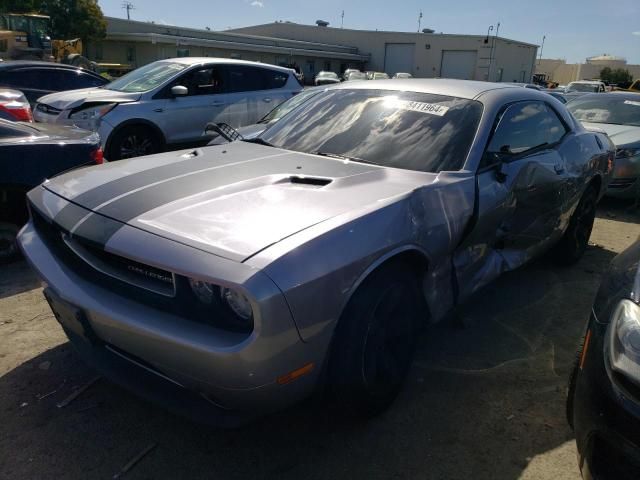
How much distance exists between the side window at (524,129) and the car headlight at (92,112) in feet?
18.1

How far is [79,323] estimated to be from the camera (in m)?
2.13

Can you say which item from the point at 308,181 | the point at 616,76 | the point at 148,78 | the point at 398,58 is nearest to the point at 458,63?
the point at 398,58

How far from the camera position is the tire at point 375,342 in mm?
2080

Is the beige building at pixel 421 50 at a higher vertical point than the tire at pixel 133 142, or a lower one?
higher

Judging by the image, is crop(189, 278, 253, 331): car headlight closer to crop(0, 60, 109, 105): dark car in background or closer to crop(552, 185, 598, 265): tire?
crop(552, 185, 598, 265): tire

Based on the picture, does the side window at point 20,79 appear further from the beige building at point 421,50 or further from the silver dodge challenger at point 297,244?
the beige building at point 421,50

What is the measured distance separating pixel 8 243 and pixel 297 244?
3.45 meters

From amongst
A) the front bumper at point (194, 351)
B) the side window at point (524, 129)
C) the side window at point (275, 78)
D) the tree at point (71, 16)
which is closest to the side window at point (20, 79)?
the side window at point (275, 78)

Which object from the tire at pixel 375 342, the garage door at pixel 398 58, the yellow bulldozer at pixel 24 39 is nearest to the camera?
the tire at pixel 375 342

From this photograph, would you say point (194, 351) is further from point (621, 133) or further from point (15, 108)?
point (621, 133)

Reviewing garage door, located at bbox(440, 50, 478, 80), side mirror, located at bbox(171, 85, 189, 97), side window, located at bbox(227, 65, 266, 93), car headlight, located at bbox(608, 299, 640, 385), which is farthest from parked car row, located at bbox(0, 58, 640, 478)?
garage door, located at bbox(440, 50, 478, 80)

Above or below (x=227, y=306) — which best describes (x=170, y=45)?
above

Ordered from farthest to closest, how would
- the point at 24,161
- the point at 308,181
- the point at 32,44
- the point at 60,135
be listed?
the point at 32,44 → the point at 60,135 → the point at 24,161 → the point at 308,181

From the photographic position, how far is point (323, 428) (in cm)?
241
